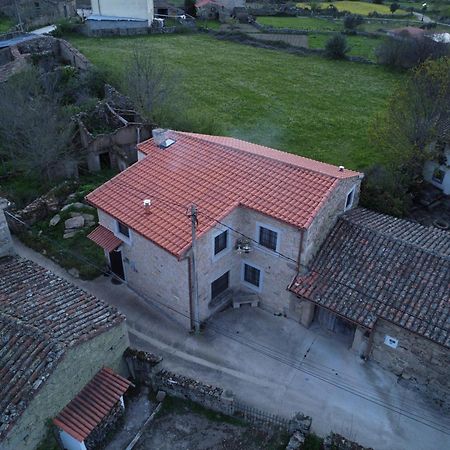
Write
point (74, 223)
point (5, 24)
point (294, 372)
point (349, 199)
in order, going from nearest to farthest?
1. point (294, 372)
2. point (349, 199)
3. point (74, 223)
4. point (5, 24)

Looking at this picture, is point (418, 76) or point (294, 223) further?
point (418, 76)

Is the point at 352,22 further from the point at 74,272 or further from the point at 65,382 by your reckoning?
the point at 65,382

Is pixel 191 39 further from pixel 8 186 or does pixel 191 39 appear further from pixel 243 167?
pixel 243 167

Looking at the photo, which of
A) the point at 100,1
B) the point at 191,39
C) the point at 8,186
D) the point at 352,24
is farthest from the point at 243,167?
the point at 352,24

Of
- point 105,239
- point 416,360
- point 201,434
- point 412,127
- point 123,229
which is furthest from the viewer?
point 412,127

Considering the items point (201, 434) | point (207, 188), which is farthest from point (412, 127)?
point (201, 434)

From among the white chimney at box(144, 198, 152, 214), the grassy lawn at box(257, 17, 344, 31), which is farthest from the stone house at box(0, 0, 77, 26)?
the white chimney at box(144, 198, 152, 214)
